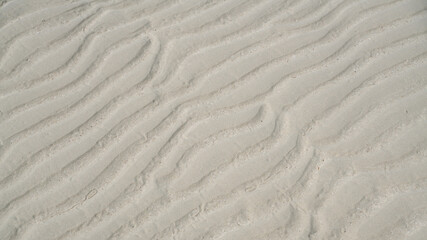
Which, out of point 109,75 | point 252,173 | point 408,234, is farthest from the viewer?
point 109,75

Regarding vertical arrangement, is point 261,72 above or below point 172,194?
above

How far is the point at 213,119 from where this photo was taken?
107 inches

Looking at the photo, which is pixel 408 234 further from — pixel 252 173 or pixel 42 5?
pixel 42 5

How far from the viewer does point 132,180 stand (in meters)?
2.51

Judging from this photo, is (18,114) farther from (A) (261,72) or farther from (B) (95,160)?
(A) (261,72)

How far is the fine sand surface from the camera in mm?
2426

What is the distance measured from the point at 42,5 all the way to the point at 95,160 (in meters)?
1.22

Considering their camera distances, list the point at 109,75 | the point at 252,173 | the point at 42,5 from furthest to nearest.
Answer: the point at 42,5
the point at 109,75
the point at 252,173

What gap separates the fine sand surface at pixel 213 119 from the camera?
7.96 feet

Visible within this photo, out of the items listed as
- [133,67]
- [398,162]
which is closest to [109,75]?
[133,67]

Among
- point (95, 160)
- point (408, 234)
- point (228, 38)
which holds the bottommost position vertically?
point (408, 234)

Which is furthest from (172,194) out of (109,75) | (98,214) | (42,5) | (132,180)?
(42,5)

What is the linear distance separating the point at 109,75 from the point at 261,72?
88 cm

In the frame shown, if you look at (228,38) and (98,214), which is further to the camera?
(228,38)
